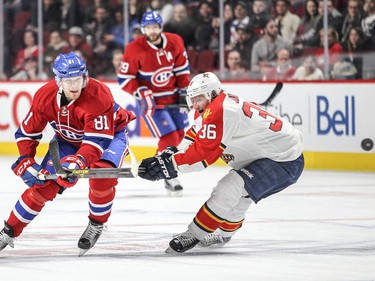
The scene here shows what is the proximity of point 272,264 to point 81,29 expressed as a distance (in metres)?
8.37

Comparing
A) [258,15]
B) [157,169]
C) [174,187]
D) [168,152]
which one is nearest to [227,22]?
[258,15]

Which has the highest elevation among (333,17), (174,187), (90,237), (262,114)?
(262,114)

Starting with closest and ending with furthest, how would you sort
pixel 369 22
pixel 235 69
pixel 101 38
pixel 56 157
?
pixel 56 157 → pixel 369 22 → pixel 235 69 → pixel 101 38

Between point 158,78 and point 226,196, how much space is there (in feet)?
13.4

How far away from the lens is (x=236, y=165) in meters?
6.12

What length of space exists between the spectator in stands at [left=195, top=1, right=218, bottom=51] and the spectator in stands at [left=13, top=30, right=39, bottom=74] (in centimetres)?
249

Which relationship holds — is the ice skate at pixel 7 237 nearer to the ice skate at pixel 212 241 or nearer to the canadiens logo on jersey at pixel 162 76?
the ice skate at pixel 212 241

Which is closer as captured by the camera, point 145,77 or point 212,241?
point 212,241

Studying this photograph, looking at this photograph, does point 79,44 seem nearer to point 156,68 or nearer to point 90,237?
point 156,68

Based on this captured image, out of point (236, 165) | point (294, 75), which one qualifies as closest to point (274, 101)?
point (294, 75)

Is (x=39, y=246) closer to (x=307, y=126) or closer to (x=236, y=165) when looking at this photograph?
(x=236, y=165)

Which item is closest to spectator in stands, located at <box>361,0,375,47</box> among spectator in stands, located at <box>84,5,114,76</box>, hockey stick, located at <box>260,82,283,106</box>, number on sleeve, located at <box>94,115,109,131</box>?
hockey stick, located at <box>260,82,283,106</box>

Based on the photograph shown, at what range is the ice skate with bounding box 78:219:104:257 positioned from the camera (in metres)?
5.95

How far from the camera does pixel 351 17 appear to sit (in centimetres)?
1084
